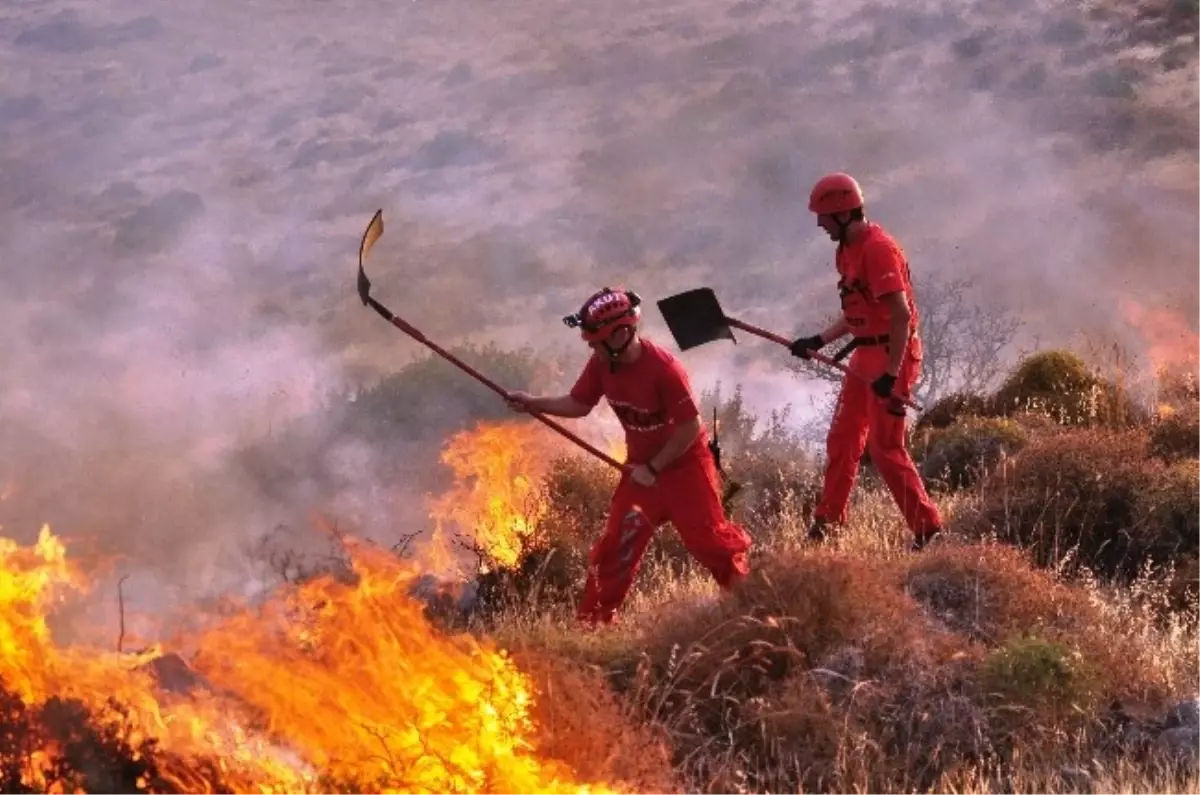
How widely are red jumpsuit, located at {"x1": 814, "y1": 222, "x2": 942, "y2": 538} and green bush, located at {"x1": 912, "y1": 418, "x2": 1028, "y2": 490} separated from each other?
2.24 metres

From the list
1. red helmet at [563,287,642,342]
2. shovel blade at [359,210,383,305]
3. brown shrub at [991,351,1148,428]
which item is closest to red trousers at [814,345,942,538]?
red helmet at [563,287,642,342]

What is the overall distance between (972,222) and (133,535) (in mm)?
24744

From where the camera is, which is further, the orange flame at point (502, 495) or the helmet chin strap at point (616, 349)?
the orange flame at point (502, 495)

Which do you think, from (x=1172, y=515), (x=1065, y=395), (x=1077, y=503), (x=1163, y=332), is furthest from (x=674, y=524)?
(x=1163, y=332)

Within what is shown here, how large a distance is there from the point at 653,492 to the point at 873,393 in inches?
57.9

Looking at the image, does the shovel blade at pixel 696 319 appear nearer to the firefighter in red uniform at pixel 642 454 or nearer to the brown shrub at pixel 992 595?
the firefighter in red uniform at pixel 642 454

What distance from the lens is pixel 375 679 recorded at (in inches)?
156

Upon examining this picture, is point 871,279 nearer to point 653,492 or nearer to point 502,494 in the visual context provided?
point 653,492

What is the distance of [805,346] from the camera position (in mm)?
6711

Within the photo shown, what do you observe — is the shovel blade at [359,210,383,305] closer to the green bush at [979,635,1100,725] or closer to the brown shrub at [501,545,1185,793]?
the brown shrub at [501,545,1185,793]

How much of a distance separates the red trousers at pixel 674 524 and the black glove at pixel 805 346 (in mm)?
1096

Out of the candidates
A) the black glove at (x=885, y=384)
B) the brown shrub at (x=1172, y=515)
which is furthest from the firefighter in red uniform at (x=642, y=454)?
the brown shrub at (x=1172, y=515)

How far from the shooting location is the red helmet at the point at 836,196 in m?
6.29

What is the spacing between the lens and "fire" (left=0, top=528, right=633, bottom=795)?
371cm
